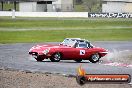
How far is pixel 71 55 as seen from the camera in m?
24.4

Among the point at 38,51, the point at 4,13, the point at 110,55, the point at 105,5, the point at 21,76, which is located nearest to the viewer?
the point at 21,76

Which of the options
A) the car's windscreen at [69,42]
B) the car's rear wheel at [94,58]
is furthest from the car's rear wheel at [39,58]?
the car's rear wheel at [94,58]

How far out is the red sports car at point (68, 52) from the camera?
2364 centimetres

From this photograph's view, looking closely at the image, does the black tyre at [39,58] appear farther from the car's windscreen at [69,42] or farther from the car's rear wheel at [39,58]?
the car's windscreen at [69,42]

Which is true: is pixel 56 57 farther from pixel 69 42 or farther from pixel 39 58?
pixel 69 42

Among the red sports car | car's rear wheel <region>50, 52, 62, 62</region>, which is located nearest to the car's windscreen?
the red sports car

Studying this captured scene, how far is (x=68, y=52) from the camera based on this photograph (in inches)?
949

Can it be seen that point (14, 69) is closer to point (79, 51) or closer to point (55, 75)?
point (55, 75)

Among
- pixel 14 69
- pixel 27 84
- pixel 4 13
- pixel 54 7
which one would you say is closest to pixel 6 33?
pixel 14 69

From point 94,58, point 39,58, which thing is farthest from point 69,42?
point 39,58

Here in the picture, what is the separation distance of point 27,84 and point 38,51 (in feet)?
25.2

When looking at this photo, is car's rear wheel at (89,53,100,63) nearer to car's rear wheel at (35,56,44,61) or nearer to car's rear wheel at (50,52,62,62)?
car's rear wheel at (50,52,62,62)

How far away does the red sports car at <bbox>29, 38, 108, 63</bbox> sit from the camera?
23641mm

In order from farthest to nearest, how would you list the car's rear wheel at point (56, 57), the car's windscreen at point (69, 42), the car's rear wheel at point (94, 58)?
the car's rear wheel at point (94, 58) → the car's windscreen at point (69, 42) → the car's rear wheel at point (56, 57)
